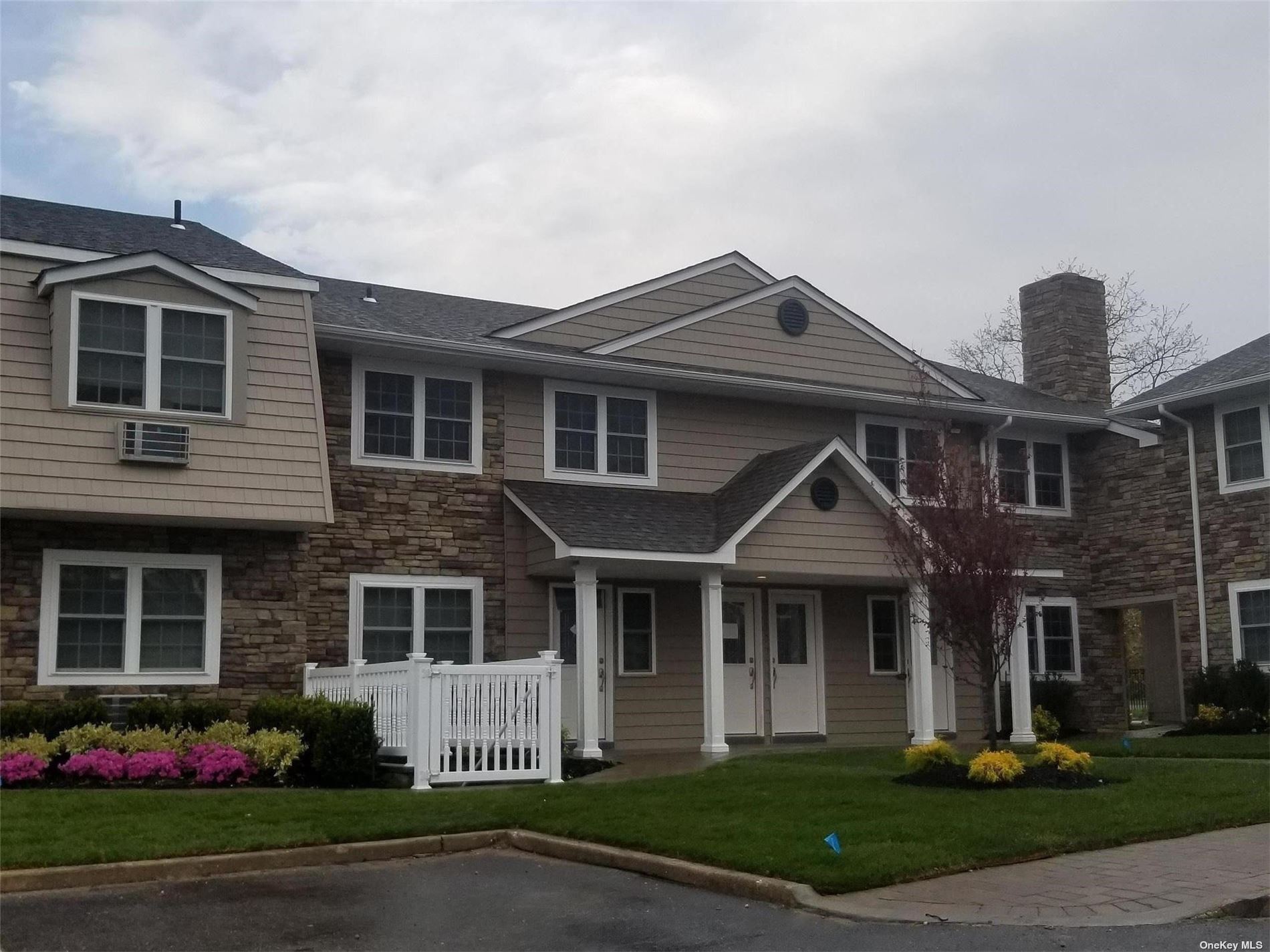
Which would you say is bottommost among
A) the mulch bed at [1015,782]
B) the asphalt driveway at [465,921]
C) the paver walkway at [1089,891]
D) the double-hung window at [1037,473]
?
the asphalt driveway at [465,921]

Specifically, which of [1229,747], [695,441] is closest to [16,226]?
[695,441]

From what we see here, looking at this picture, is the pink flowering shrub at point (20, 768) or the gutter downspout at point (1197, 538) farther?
the gutter downspout at point (1197, 538)

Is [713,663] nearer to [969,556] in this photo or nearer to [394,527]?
[394,527]

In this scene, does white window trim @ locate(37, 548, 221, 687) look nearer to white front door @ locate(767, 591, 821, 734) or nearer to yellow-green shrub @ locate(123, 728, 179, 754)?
yellow-green shrub @ locate(123, 728, 179, 754)

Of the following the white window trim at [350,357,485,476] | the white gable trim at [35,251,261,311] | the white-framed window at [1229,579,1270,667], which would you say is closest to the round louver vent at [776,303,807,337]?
the white window trim at [350,357,485,476]

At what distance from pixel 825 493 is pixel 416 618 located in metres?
5.54

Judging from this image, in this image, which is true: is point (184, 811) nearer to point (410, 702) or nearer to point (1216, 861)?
point (410, 702)

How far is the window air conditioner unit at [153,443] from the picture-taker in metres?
14.4

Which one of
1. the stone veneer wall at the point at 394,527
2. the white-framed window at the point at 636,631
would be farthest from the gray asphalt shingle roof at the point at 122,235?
the white-framed window at the point at 636,631

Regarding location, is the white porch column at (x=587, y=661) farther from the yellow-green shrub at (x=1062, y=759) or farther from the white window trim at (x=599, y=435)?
the yellow-green shrub at (x=1062, y=759)

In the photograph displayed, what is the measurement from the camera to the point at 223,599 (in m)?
15.4

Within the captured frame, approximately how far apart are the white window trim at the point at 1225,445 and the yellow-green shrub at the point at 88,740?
16.3m

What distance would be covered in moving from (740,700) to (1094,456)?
324 inches

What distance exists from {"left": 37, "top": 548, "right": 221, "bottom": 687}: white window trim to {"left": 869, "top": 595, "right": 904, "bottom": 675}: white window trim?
31.5ft
